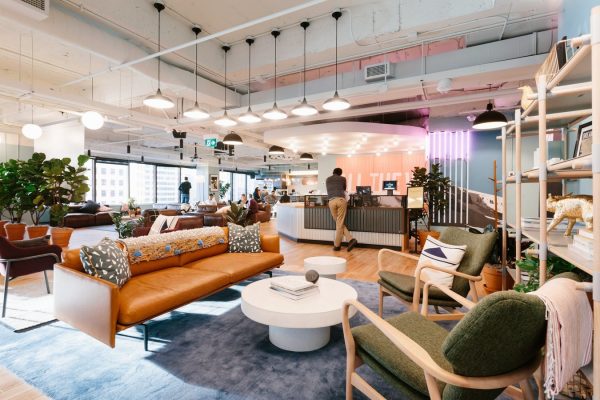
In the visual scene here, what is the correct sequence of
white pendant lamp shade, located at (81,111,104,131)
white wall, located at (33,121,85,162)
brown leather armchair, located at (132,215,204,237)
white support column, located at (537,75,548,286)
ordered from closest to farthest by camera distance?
1. white support column, located at (537,75,548,286)
2. brown leather armchair, located at (132,215,204,237)
3. white pendant lamp shade, located at (81,111,104,131)
4. white wall, located at (33,121,85,162)

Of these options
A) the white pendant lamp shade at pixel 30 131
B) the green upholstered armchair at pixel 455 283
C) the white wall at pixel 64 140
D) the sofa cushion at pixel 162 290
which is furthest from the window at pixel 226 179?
the green upholstered armchair at pixel 455 283

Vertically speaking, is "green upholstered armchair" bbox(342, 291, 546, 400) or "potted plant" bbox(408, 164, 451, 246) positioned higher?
"potted plant" bbox(408, 164, 451, 246)

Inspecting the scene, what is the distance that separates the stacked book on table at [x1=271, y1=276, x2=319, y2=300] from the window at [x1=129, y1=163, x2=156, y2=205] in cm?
1528

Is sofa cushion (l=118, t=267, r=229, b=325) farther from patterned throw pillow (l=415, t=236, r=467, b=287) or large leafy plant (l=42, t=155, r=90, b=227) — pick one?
large leafy plant (l=42, t=155, r=90, b=227)

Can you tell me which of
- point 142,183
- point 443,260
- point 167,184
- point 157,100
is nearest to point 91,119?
point 157,100

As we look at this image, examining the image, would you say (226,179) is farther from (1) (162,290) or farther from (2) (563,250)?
(2) (563,250)

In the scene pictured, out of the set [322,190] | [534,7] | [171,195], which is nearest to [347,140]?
[322,190]

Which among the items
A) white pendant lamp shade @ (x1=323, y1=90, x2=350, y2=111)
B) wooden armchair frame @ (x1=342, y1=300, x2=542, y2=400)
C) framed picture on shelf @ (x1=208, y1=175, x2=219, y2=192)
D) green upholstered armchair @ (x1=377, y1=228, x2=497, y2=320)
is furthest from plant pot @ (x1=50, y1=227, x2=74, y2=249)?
framed picture on shelf @ (x1=208, y1=175, x2=219, y2=192)

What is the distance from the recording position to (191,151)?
15461 mm

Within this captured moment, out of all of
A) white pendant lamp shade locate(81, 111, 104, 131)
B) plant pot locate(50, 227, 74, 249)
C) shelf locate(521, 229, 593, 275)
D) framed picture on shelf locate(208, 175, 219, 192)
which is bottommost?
plant pot locate(50, 227, 74, 249)

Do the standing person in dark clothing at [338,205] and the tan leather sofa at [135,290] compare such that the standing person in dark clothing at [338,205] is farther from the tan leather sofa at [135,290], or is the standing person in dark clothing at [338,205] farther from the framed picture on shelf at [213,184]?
the framed picture on shelf at [213,184]

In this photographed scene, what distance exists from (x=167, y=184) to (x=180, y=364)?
1694 cm

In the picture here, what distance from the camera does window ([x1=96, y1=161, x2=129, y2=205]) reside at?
1412cm

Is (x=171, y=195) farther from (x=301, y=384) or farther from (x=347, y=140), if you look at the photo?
(x=301, y=384)
